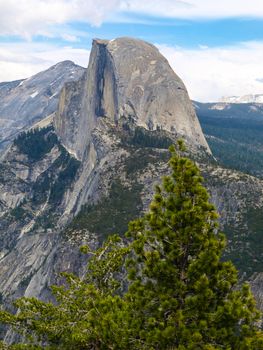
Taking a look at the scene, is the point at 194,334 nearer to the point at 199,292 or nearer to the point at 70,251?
the point at 199,292

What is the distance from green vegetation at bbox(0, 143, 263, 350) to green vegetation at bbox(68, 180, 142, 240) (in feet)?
341

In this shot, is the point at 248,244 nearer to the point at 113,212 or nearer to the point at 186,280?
the point at 113,212

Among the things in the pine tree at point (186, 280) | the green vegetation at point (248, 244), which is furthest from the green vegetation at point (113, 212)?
the pine tree at point (186, 280)

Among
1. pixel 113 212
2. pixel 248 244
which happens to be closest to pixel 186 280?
pixel 248 244

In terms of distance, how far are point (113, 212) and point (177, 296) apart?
11636cm

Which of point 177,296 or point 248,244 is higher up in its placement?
point 177,296

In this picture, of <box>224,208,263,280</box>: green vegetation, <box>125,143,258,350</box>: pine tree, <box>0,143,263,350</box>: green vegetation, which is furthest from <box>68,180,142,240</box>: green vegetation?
<box>125,143,258,350</box>: pine tree

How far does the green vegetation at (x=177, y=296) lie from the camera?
24.2 metres

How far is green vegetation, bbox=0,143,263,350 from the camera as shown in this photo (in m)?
24.2

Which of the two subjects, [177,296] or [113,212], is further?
[113,212]

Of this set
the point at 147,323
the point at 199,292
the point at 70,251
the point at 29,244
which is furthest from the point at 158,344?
the point at 29,244

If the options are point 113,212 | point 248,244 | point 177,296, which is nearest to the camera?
point 177,296

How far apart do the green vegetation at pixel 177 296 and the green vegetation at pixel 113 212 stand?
341ft

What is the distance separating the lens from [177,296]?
25547 millimetres
